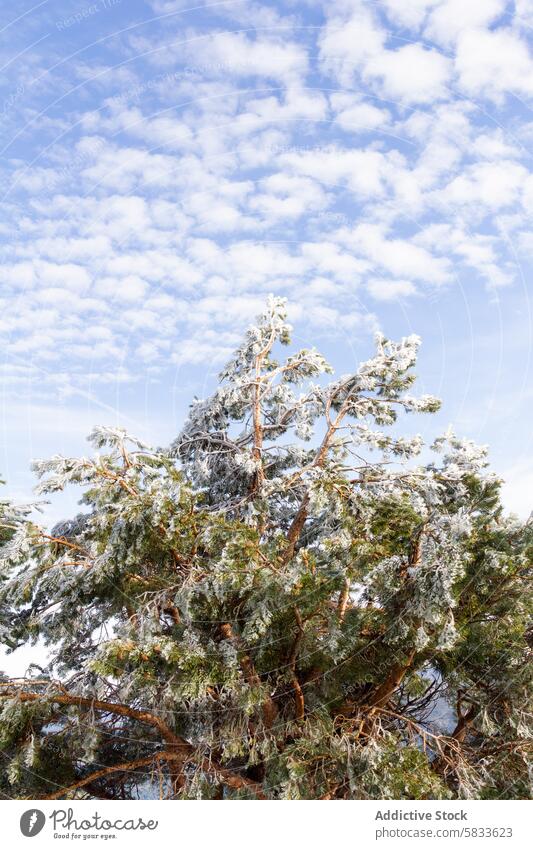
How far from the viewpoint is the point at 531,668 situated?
8312mm

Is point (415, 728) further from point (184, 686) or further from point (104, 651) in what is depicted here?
point (104, 651)

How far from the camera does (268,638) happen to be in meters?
7.58

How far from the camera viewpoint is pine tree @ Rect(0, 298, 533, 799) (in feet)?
22.5

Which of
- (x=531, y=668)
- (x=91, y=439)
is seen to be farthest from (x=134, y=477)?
(x=531, y=668)
